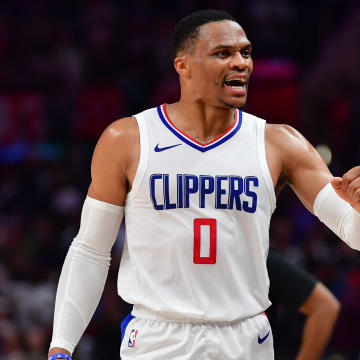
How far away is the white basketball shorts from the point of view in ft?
10.3

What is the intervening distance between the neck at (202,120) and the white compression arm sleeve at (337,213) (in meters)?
0.48

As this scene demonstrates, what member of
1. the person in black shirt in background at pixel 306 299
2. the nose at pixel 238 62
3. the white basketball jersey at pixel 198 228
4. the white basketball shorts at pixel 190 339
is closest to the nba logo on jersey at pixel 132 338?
the white basketball shorts at pixel 190 339

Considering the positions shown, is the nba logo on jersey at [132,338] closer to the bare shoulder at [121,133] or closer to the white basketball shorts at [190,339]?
the white basketball shorts at [190,339]

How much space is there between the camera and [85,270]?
11.0 feet

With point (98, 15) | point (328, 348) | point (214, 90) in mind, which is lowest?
point (328, 348)

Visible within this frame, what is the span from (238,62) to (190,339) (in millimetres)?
1075

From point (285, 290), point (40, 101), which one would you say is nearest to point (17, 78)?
point (40, 101)

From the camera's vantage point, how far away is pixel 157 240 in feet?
10.6

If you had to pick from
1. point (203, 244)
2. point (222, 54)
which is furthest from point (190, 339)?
point (222, 54)

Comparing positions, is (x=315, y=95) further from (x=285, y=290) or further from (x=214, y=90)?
(x=214, y=90)

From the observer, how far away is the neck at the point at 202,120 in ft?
11.1

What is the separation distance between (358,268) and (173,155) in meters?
4.26

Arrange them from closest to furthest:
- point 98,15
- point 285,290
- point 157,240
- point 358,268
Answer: point 157,240 < point 285,290 < point 358,268 < point 98,15

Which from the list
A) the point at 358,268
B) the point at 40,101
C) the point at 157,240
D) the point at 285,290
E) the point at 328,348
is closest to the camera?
the point at 157,240
